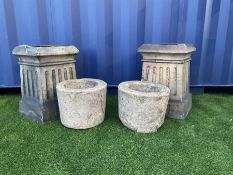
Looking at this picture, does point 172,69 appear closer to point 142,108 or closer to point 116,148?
point 142,108

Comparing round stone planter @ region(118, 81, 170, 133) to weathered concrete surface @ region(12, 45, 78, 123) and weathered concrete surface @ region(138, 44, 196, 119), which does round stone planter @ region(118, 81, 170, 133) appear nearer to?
weathered concrete surface @ region(138, 44, 196, 119)

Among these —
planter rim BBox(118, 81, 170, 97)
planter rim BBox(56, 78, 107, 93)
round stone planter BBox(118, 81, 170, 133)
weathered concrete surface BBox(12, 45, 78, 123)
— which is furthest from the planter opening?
weathered concrete surface BBox(12, 45, 78, 123)

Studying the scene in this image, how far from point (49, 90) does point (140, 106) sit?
0.92m

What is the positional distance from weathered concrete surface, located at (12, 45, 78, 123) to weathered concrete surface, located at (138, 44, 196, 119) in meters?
0.79

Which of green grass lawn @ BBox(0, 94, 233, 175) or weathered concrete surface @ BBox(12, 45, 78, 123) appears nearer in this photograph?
green grass lawn @ BBox(0, 94, 233, 175)

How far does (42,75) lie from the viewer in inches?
85.8

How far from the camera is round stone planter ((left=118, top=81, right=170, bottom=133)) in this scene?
6.38 ft

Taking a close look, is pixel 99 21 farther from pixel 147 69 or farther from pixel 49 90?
pixel 49 90

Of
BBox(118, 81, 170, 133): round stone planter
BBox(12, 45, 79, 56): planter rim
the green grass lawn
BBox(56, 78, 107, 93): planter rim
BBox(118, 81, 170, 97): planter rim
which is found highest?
BBox(12, 45, 79, 56): planter rim

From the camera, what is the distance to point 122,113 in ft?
7.02

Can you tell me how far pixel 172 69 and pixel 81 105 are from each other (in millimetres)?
958

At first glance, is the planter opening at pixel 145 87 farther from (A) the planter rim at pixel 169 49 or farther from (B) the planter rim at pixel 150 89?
(A) the planter rim at pixel 169 49

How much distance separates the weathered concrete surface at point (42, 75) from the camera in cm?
215

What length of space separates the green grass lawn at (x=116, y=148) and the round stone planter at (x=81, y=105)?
0.25 feet
